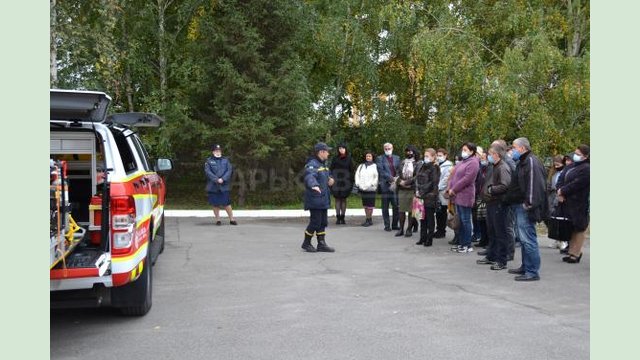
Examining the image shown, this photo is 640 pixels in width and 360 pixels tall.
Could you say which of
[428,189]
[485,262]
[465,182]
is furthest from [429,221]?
[485,262]

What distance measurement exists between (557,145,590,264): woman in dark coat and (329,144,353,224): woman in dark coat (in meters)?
5.93

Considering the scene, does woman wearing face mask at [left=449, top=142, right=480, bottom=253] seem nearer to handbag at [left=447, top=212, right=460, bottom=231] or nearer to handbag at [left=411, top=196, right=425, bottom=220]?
handbag at [left=447, top=212, right=460, bottom=231]

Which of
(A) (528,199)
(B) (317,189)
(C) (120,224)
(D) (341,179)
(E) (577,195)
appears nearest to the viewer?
(C) (120,224)

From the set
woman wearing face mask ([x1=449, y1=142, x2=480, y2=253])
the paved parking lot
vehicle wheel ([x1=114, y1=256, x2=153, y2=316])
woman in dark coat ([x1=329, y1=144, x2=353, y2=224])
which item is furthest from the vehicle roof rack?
woman in dark coat ([x1=329, y1=144, x2=353, y2=224])

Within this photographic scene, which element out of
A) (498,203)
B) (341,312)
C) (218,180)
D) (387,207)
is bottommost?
(341,312)

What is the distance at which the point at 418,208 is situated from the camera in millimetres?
11805

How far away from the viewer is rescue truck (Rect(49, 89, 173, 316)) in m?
5.27

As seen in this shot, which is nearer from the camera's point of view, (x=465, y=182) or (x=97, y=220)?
(x=97, y=220)

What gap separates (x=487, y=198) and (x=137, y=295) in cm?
506

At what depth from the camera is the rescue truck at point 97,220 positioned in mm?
5273

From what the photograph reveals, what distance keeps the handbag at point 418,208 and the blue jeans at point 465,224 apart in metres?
0.92

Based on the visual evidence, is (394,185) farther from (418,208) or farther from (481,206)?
(481,206)

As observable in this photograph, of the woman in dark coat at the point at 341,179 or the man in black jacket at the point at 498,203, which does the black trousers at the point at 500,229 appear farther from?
the woman in dark coat at the point at 341,179

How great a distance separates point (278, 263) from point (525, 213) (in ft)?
11.7
